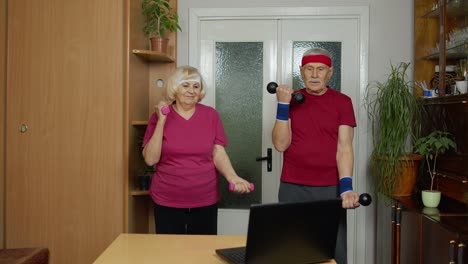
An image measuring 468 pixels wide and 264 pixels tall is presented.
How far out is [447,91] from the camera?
9.96ft

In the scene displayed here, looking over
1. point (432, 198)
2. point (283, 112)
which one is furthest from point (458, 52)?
point (283, 112)

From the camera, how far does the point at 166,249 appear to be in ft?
5.98

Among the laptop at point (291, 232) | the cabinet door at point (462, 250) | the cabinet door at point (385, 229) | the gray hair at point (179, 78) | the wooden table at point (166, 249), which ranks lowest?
the cabinet door at point (385, 229)

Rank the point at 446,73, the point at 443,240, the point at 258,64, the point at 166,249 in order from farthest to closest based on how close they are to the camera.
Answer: the point at 258,64, the point at 446,73, the point at 443,240, the point at 166,249

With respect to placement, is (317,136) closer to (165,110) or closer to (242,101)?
(165,110)

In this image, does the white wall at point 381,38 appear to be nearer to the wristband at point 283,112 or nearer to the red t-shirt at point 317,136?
the red t-shirt at point 317,136

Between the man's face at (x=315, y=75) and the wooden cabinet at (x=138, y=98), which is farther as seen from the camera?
the wooden cabinet at (x=138, y=98)

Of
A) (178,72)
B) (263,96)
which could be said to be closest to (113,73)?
(178,72)

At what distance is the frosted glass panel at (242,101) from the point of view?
375 centimetres

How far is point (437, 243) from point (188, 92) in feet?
4.79

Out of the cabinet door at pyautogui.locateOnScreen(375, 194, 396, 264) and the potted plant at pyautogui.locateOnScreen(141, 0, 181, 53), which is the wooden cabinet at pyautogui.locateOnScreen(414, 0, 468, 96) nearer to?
the cabinet door at pyautogui.locateOnScreen(375, 194, 396, 264)

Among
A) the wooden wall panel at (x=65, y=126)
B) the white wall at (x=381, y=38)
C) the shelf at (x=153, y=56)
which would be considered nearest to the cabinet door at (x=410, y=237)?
the white wall at (x=381, y=38)

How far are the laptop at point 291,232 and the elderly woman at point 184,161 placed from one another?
38.2 inches

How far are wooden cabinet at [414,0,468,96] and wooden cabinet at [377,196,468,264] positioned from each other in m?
0.75
